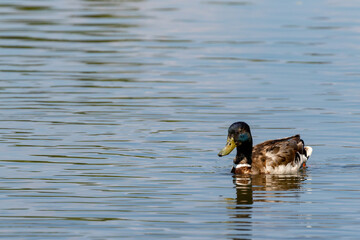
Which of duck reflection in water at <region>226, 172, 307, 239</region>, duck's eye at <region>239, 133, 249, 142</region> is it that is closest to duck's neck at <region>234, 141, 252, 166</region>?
duck's eye at <region>239, 133, 249, 142</region>

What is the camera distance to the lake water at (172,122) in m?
13.2

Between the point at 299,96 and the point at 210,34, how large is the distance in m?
10.9

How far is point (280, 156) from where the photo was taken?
16.9 metres

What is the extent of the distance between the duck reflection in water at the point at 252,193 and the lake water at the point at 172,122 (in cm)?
3

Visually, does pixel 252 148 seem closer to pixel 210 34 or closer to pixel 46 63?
pixel 46 63

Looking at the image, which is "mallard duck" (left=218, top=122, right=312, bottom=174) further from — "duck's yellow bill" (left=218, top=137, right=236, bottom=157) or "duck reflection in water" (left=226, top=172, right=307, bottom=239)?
"duck reflection in water" (left=226, top=172, right=307, bottom=239)

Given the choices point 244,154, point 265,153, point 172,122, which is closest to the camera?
point 244,154

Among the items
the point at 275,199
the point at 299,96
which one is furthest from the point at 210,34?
the point at 275,199

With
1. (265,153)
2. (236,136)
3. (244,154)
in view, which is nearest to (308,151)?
(265,153)

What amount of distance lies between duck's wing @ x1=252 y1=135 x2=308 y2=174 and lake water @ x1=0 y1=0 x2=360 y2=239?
11.2 inches

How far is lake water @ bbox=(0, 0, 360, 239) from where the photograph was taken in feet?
43.4

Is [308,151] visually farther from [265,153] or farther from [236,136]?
A: [236,136]

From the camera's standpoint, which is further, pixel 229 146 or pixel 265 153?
pixel 265 153

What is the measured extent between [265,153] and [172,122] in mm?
3144
